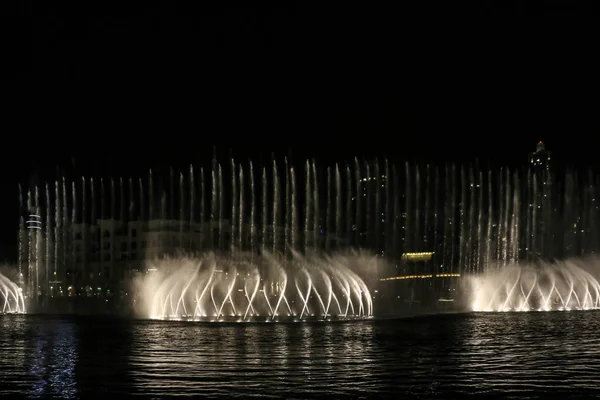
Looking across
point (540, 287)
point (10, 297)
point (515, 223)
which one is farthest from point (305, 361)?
point (10, 297)

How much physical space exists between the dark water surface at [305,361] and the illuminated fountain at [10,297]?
28.1m

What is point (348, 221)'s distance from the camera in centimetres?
6272

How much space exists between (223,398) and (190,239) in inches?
2454

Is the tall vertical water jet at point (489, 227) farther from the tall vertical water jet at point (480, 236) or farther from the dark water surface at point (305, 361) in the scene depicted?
the dark water surface at point (305, 361)

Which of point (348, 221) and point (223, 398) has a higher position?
point (348, 221)

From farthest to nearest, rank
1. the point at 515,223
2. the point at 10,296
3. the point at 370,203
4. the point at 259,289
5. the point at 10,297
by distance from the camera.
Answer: the point at 370,203
the point at 10,296
the point at 10,297
the point at 515,223
the point at 259,289

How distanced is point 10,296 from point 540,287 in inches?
1498

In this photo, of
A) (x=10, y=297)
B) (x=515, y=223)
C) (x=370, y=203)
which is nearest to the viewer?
(x=515, y=223)

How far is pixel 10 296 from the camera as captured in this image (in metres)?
64.7

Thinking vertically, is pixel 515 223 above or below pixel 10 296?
above

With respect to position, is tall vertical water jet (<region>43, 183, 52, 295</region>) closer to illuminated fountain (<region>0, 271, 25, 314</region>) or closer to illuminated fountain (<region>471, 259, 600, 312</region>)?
illuminated fountain (<region>0, 271, 25, 314</region>)

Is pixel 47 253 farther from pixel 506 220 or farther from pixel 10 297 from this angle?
pixel 506 220

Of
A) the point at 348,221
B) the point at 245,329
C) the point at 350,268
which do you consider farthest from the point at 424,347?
the point at 348,221

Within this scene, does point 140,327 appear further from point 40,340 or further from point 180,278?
point 180,278
